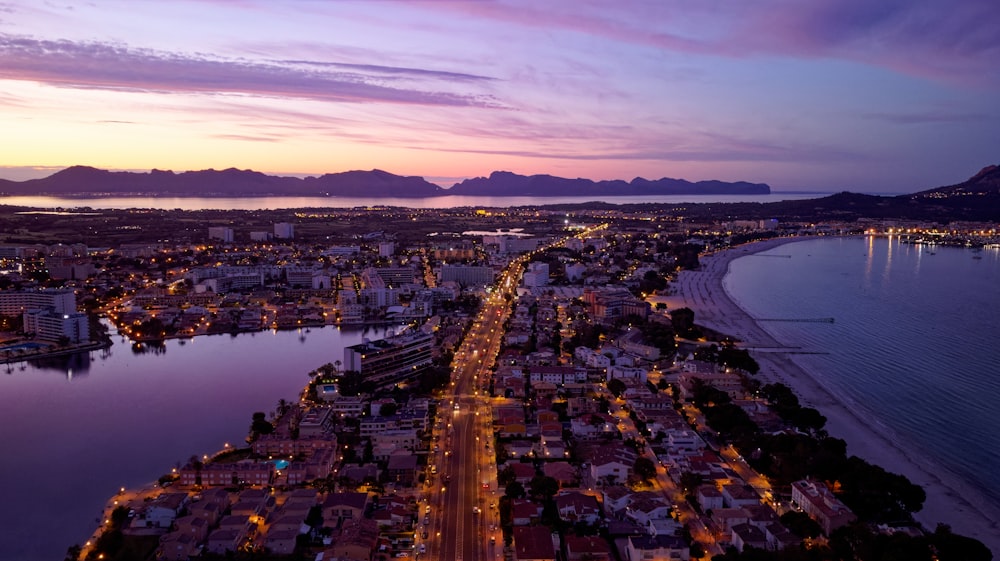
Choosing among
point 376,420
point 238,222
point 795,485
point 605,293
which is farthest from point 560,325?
point 238,222

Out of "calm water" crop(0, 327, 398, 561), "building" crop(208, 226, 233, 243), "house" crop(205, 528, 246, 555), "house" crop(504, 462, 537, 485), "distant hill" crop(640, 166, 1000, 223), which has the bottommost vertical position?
"calm water" crop(0, 327, 398, 561)

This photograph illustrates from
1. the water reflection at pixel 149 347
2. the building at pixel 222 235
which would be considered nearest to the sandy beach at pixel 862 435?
the water reflection at pixel 149 347

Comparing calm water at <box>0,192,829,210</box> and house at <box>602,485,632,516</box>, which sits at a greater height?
calm water at <box>0,192,829,210</box>

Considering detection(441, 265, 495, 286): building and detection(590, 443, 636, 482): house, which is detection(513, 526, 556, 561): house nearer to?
detection(590, 443, 636, 482): house

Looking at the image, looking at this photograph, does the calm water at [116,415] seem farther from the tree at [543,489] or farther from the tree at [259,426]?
the tree at [543,489]

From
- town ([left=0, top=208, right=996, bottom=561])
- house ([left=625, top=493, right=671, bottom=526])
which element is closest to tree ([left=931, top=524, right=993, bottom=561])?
town ([left=0, top=208, right=996, bottom=561])

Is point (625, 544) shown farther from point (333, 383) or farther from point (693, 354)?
point (693, 354)
